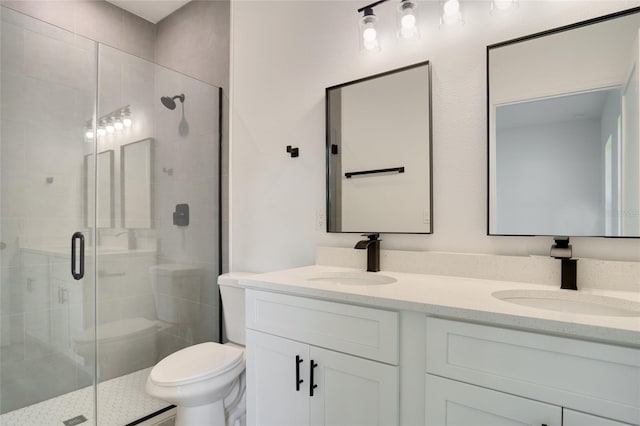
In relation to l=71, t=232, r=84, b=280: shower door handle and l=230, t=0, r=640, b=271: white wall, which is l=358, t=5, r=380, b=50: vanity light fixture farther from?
l=71, t=232, r=84, b=280: shower door handle

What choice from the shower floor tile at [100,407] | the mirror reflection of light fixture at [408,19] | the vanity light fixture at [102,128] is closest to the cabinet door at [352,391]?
the shower floor tile at [100,407]

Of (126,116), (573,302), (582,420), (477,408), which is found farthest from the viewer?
(126,116)

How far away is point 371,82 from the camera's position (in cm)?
164

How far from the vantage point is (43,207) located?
1.79 m

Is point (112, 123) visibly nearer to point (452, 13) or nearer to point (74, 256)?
point (74, 256)

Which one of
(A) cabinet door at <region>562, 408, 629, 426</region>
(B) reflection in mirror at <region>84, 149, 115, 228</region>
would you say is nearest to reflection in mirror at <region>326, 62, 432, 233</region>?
(A) cabinet door at <region>562, 408, 629, 426</region>

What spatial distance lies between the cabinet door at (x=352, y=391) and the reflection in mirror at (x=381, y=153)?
0.67 meters

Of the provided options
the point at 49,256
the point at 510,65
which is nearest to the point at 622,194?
the point at 510,65

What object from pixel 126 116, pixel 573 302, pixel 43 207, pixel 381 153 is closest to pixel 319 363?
pixel 573 302

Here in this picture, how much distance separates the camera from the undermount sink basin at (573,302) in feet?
3.26

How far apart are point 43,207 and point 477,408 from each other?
2170mm

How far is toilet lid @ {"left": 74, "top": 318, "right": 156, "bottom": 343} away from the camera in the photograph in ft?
6.14

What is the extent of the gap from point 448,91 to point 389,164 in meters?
0.40

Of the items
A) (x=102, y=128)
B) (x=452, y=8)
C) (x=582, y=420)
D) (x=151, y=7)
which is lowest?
(x=582, y=420)
